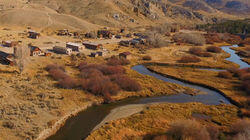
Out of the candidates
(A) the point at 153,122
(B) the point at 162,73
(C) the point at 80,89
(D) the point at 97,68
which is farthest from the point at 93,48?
(A) the point at 153,122

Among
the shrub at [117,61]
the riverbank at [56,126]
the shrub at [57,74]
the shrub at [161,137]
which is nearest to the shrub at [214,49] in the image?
the shrub at [117,61]

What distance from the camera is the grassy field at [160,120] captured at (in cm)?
2745

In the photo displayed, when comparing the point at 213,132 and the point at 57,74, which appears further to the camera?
the point at 57,74

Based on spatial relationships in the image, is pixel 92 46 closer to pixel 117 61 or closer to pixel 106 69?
pixel 117 61

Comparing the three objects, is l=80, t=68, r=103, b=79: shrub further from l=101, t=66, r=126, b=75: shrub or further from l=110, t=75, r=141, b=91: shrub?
l=110, t=75, r=141, b=91: shrub

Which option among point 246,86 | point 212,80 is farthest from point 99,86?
point 246,86

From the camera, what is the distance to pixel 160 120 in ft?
102

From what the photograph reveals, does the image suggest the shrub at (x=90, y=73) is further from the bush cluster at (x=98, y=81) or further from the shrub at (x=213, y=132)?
the shrub at (x=213, y=132)

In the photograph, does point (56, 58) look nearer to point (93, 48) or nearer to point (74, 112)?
point (93, 48)

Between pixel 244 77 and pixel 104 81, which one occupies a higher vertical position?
pixel 244 77

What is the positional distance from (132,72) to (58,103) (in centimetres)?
2495

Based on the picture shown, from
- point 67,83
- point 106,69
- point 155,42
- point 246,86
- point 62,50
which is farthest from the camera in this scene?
point 155,42

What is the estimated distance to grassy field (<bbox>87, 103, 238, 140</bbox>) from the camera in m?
27.5

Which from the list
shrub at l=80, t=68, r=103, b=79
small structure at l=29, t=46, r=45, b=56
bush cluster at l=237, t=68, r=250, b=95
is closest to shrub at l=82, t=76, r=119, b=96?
shrub at l=80, t=68, r=103, b=79
